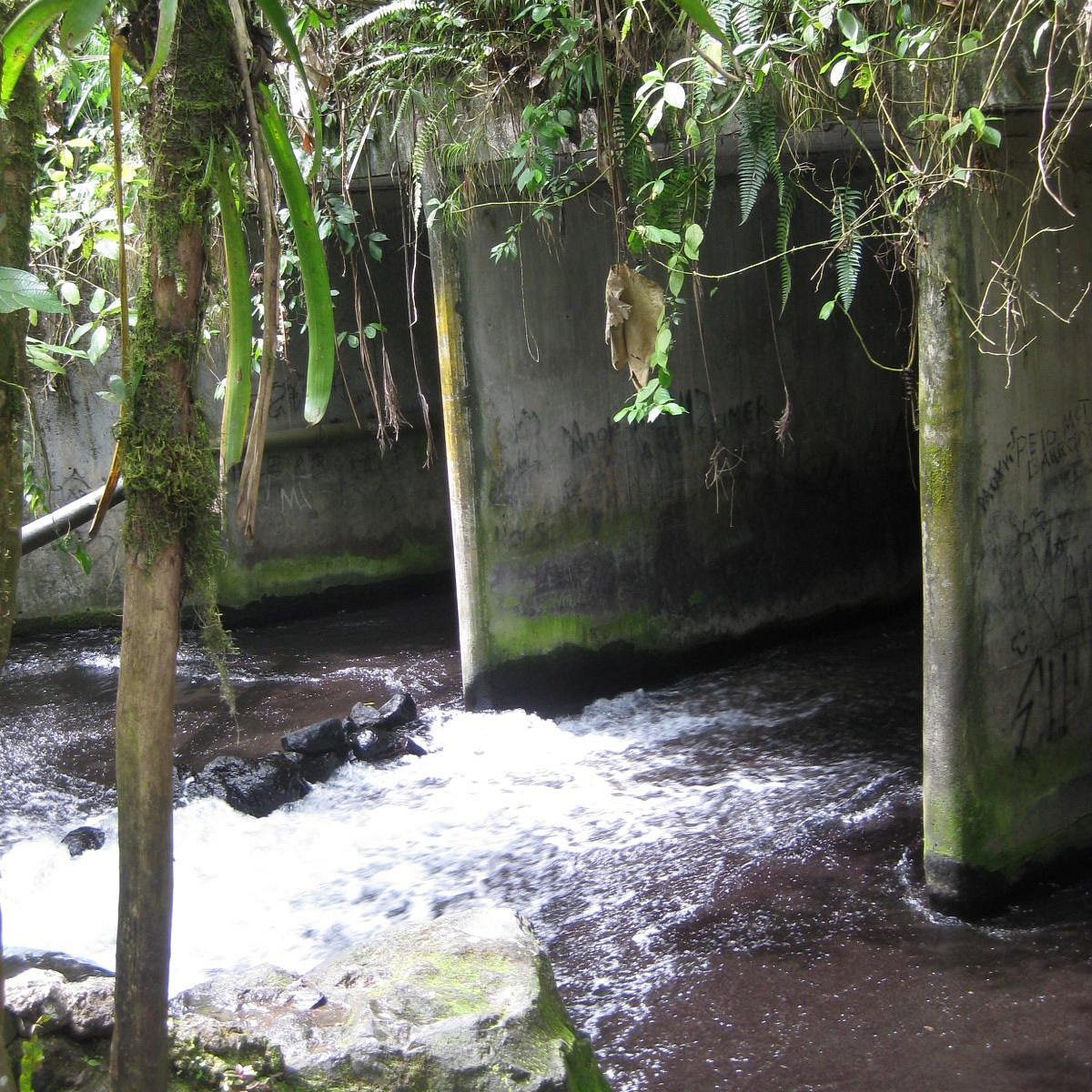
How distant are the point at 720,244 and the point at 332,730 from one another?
404 centimetres

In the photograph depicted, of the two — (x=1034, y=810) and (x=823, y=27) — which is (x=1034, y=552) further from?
(x=823, y=27)

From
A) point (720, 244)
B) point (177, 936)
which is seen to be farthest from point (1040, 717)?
point (720, 244)

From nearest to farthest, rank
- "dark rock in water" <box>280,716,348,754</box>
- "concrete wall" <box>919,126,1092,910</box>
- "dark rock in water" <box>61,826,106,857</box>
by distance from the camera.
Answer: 1. "concrete wall" <box>919,126,1092,910</box>
2. "dark rock in water" <box>61,826,106,857</box>
3. "dark rock in water" <box>280,716,348,754</box>

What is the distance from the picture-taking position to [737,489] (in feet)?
27.5

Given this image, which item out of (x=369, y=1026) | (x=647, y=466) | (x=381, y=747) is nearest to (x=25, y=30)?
(x=369, y=1026)

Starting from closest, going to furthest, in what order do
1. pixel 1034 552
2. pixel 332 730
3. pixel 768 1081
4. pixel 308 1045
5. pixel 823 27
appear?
pixel 308 1045 < pixel 768 1081 < pixel 823 27 < pixel 1034 552 < pixel 332 730

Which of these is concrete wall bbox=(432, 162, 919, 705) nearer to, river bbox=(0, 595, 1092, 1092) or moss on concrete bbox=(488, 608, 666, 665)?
moss on concrete bbox=(488, 608, 666, 665)

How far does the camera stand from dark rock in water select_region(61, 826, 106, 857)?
593cm

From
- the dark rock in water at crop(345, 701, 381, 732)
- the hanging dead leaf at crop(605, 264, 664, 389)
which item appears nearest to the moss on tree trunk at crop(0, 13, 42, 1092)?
the hanging dead leaf at crop(605, 264, 664, 389)

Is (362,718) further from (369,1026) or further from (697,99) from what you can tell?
(369,1026)

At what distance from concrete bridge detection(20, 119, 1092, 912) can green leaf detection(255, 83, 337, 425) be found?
2943mm

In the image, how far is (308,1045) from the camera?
2.75m

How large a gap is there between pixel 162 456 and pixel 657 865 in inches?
158

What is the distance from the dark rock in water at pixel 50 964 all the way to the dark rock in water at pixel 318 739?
85.7 inches
